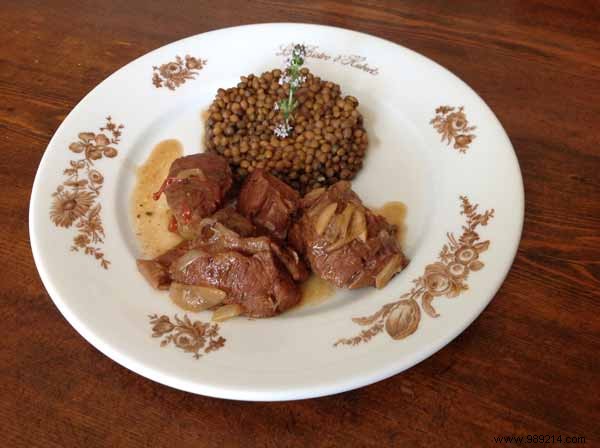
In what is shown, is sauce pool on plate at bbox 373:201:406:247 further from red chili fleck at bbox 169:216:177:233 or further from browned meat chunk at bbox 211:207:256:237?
red chili fleck at bbox 169:216:177:233

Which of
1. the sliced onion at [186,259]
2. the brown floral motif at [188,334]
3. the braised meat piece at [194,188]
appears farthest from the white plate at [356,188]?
the braised meat piece at [194,188]

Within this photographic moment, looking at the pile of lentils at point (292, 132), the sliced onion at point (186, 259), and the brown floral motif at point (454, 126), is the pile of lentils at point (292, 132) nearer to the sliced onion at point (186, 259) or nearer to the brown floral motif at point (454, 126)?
the brown floral motif at point (454, 126)

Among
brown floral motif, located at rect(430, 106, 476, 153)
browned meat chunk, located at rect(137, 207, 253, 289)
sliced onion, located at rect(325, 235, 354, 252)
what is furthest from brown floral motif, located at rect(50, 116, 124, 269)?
brown floral motif, located at rect(430, 106, 476, 153)

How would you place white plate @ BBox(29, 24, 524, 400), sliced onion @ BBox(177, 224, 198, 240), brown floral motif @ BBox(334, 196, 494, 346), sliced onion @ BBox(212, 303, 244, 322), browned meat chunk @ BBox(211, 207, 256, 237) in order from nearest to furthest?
white plate @ BBox(29, 24, 524, 400), brown floral motif @ BBox(334, 196, 494, 346), sliced onion @ BBox(212, 303, 244, 322), browned meat chunk @ BBox(211, 207, 256, 237), sliced onion @ BBox(177, 224, 198, 240)

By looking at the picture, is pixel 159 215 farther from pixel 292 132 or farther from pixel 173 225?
pixel 292 132

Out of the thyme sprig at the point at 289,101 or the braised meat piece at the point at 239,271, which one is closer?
the braised meat piece at the point at 239,271

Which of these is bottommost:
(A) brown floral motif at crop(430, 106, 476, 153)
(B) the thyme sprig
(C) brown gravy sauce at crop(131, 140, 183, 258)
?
(C) brown gravy sauce at crop(131, 140, 183, 258)

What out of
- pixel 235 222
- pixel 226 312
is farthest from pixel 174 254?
pixel 226 312
